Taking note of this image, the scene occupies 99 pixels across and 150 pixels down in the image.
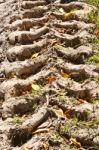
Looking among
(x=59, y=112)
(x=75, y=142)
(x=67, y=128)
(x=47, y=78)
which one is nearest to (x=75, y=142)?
(x=75, y=142)

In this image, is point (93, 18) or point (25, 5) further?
point (25, 5)

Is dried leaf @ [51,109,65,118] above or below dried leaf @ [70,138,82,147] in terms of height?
above

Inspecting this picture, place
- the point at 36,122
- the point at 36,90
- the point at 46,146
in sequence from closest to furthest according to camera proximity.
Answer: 1. the point at 46,146
2. the point at 36,122
3. the point at 36,90

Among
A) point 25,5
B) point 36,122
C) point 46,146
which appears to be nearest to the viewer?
point 46,146

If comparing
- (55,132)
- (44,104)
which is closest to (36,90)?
(44,104)

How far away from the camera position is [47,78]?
4.74m

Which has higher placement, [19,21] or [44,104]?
[19,21]

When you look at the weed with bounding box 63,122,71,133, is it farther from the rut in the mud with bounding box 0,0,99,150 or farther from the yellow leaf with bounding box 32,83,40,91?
the yellow leaf with bounding box 32,83,40,91

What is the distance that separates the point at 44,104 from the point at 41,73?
24.6 inches

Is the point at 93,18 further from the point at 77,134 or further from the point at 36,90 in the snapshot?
the point at 77,134

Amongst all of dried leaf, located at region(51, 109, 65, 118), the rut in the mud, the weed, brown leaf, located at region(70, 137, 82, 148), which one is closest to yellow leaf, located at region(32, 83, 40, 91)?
the rut in the mud

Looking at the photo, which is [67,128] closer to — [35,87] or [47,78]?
[35,87]

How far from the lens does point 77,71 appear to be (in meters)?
4.80

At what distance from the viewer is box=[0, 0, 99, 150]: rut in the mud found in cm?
394
